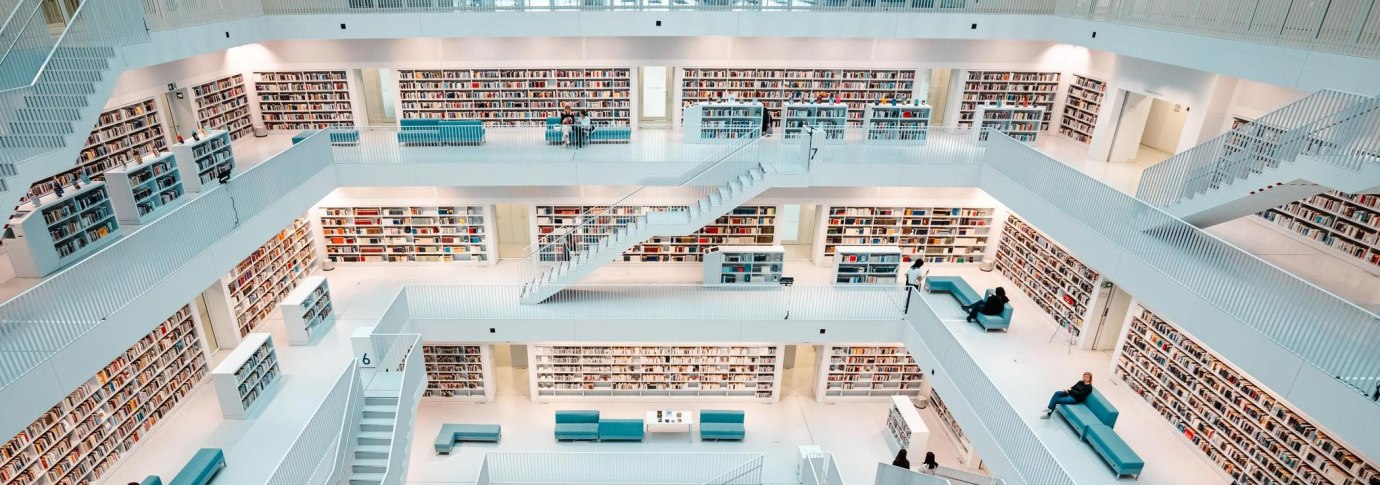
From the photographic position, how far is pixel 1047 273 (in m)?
13.0

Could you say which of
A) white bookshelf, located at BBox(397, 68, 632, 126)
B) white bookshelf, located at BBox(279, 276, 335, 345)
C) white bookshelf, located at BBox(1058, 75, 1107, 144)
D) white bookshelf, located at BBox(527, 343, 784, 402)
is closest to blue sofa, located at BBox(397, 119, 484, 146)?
white bookshelf, located at BBox(397, 68, 632, 126)

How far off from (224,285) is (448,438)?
4.46m

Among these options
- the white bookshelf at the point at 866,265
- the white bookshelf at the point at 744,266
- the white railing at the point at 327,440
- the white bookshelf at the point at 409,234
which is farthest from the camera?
the white bookshelf at the point at 409,234

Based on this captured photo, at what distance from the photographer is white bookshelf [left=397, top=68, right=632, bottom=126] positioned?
14805 mm

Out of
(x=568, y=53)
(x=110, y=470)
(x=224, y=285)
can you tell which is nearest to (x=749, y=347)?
(x=568, y=53)

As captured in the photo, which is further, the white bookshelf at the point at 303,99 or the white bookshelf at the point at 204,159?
the white bookshelf at the point at 303,99

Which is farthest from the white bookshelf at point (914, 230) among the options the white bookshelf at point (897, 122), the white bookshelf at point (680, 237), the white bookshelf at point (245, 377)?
the white bookshelf at point (245, 377)

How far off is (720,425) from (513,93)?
829 centimetres

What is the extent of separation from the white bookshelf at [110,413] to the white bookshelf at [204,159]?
2.33 meters

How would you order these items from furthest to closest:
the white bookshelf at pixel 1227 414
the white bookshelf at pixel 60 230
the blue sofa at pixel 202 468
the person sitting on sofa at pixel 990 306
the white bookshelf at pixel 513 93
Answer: the white bookshelf at pixel 513 93, the person sitting on sofa at pixel 990 306, the white bookshelf at pixel 60 230, the blue sofa at pixel 202 468, the white bookshelf at pixel 1227 414

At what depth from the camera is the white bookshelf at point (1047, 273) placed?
39.0ft

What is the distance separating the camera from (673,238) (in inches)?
589

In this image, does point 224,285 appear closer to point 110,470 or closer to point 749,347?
point 110,470

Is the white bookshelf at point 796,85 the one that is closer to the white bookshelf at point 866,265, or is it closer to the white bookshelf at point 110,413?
the white bookshelf at point 866,265
